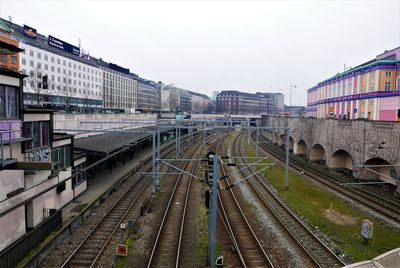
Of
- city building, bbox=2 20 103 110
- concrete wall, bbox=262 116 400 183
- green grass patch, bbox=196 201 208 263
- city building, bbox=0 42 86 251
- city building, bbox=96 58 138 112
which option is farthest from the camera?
city building, bbox=96 58 138 112

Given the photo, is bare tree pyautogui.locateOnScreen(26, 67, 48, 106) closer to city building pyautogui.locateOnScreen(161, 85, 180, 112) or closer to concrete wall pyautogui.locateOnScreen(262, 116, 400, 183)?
concrete wall pyautogui.locateOnScreen(262, 116, 400, 183)

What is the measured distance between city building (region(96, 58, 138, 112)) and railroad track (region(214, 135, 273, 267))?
79.9 meters

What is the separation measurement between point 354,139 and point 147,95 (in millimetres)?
129126

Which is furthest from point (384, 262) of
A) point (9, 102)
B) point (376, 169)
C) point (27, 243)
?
point (376, 169)

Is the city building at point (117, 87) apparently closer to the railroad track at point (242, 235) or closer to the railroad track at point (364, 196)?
the railroad track at point (364, 196)

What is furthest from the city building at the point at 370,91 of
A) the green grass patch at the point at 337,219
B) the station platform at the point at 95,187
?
the station platform at the point at 95,187

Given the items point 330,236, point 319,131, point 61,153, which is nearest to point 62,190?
point 61,153

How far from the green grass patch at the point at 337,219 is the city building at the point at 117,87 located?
78101 millimetres

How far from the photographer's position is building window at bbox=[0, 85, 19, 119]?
1415 cm

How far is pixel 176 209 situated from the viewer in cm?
2086

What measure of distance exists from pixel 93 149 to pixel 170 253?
44.0 ft

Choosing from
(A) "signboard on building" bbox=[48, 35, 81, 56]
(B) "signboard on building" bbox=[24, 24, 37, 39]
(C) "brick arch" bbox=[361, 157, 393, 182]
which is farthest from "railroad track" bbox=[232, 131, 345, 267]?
(A) "signboard on building" bbox=[48, 35, 81, 56]

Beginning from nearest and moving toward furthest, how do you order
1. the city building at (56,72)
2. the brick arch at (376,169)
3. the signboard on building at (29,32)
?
the brick arch at (376,169), the city building at (56,72), the signboard on building at (29,32)

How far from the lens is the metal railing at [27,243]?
1239cm
